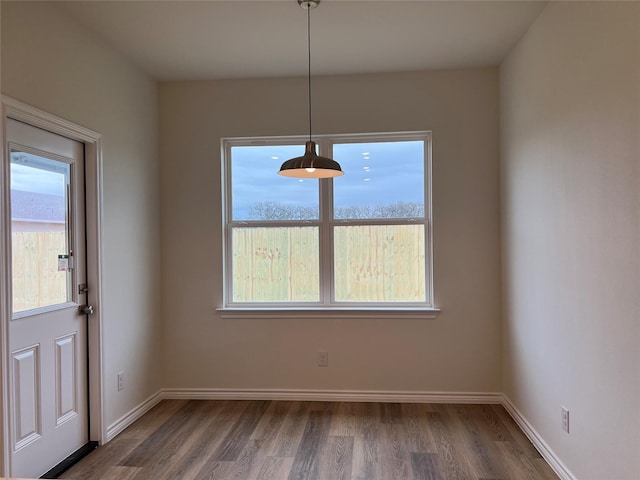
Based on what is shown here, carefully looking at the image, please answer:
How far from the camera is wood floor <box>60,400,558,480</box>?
8.04 feet

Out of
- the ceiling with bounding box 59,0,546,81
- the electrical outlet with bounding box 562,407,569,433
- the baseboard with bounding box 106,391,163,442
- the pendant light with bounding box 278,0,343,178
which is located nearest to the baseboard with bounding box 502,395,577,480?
the electrical outlet with bounding box 562,407,569,433

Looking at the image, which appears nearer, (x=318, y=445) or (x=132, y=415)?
(x=318, y=445)

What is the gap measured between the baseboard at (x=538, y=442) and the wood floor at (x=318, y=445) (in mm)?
41

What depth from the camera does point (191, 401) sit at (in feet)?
11.8

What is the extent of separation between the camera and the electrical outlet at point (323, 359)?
3.57m

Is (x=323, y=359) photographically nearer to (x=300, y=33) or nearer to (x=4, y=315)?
(x=4, y=315)

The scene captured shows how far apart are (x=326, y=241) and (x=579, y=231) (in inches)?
78.8

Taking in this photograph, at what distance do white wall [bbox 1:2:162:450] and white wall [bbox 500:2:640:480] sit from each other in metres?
2.94

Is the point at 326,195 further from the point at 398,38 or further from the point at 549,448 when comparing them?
the point at 549,448

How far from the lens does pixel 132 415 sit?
3.20 meters

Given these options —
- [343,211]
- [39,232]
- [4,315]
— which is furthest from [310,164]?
[4,315]

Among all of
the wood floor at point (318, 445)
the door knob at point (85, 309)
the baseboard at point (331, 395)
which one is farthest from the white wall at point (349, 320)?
the door knob at point (85, 309)

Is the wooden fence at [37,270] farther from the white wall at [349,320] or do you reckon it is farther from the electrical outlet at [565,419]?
the electrical outlet at [565,419]

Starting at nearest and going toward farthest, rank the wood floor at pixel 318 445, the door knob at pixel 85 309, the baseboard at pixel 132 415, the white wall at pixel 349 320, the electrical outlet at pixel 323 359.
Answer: the wood floor at pixel 318 445 → the door knob at pixel 85 309 → the baseboard at pixel 132 415 → the white wall at pixel 349 320 → the electrical outlet at pixel 323 359
